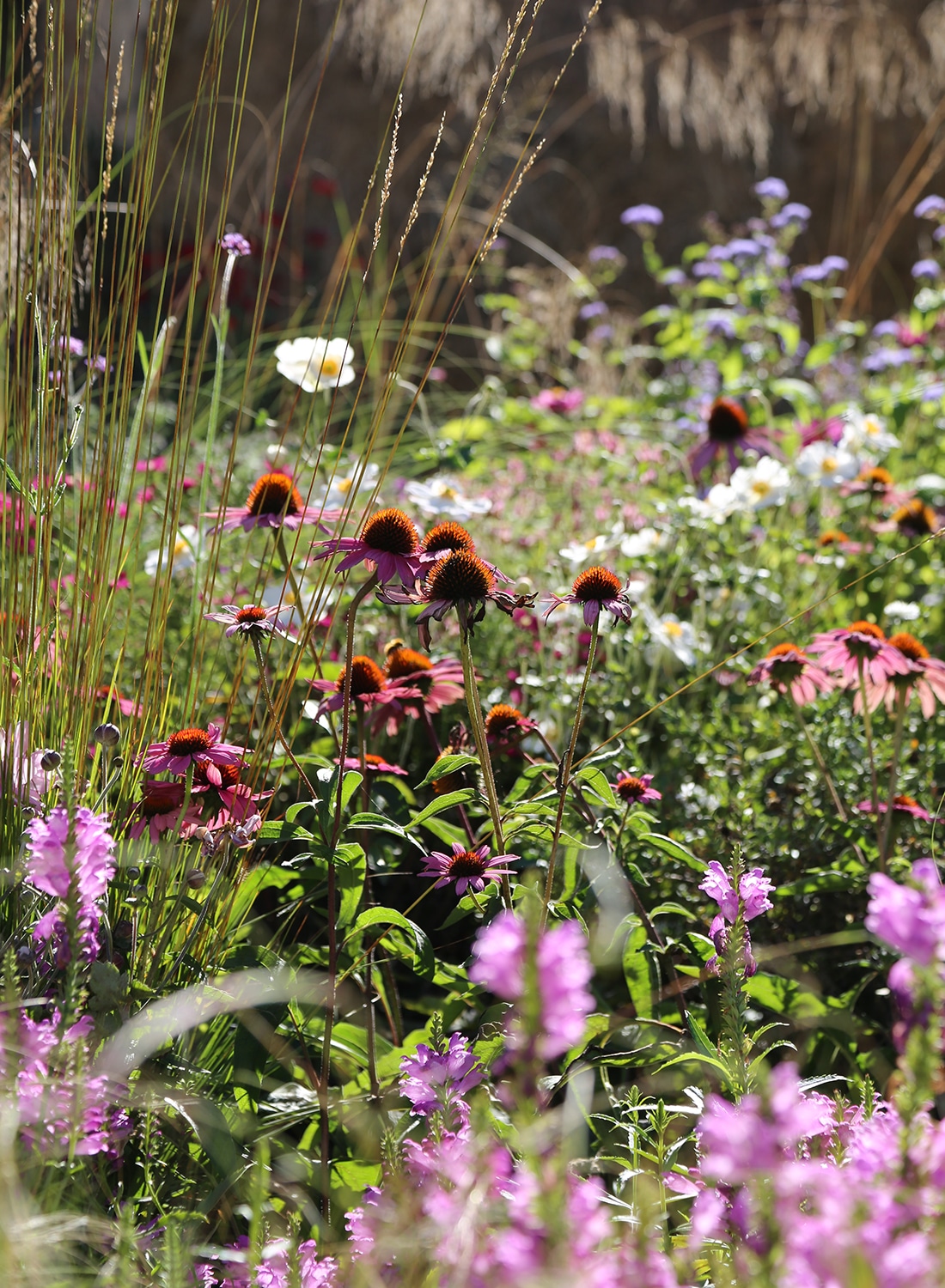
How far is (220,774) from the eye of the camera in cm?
117

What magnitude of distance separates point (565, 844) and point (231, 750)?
41cm

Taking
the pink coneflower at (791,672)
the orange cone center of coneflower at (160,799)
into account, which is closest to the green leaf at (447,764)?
the orange cone center of coneflower at (160,799)

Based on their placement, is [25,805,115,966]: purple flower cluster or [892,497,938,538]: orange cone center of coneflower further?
[892,497,938,538]: orange cone center of coneflower

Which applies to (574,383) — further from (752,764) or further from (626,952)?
(626,952)

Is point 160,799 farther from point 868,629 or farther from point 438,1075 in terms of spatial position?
point 868,629

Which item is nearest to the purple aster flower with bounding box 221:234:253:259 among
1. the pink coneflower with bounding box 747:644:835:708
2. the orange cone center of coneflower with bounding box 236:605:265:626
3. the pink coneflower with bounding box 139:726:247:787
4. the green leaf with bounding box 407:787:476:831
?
the orange cone center of coneflower with bounding box 236:605:265:626

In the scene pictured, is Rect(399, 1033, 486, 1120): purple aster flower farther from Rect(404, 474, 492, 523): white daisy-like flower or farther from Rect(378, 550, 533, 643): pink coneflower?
Rect(404, 474, 492, 523): white daisy-like flower

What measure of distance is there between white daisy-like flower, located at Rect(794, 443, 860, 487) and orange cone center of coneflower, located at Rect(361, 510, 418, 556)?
1.35 m

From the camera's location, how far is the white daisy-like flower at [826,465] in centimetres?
227

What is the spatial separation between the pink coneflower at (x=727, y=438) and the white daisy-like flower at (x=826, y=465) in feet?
0.27

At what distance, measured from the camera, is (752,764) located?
1.87 meters

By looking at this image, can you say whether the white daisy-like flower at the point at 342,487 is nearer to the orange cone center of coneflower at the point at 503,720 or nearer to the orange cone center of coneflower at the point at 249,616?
the orange cone center of coneflower at the point at 503,720

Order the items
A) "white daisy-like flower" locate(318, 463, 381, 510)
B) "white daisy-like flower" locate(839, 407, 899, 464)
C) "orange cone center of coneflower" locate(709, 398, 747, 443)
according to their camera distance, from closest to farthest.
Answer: "white daisy-like flower" locate(318, 463, 381, 510)
"orange cone center of coneflower" locate(709, 398, 747, 443)
"white daisy-like flower" locate(839, 407, 899, 464)

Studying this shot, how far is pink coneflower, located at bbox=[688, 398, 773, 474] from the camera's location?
7.42 feet
